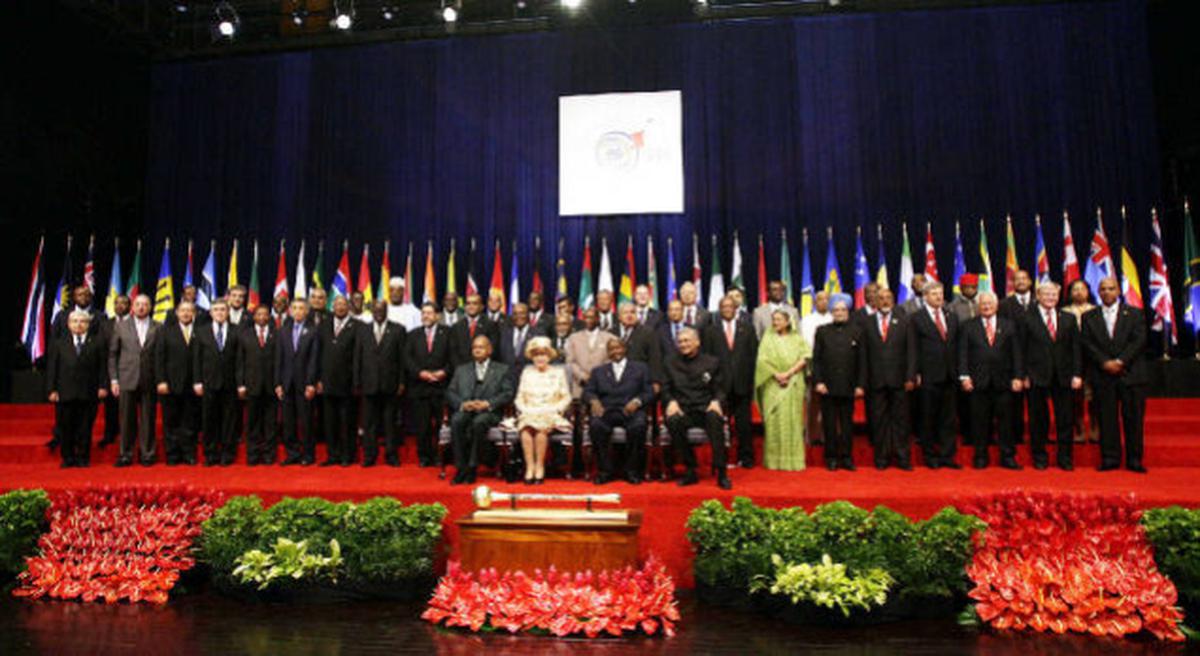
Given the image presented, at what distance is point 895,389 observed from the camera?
603 cm

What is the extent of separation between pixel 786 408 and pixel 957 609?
2.20 meters

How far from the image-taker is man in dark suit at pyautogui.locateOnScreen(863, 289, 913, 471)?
6.00 m

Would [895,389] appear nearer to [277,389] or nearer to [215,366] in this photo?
[277,389]

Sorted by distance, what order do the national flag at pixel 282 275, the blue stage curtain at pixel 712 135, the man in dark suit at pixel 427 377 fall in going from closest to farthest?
1. the man in dark suit at pixel 427 377
2. the national flag at pixel 282 275
3. the blue stage curtain at pixel 712 135

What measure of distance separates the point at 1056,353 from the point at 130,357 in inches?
291

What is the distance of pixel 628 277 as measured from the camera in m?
10.0

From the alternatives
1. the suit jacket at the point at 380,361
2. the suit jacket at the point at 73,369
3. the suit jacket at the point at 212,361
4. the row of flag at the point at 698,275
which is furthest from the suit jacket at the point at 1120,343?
the suit jacket at the point at 73,369

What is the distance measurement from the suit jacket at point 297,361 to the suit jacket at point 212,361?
42cm

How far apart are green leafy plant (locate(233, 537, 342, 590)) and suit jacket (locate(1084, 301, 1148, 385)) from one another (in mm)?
5370

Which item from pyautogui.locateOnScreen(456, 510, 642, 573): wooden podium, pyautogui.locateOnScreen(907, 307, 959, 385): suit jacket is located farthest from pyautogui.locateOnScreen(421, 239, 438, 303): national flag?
pyautogui.locateOnScreen(456, 510, 642, 573): wooden podium

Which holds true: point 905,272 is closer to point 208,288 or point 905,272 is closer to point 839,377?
point 839,377

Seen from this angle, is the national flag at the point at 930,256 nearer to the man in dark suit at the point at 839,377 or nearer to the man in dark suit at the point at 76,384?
the man in dark suit at the point at 839,377

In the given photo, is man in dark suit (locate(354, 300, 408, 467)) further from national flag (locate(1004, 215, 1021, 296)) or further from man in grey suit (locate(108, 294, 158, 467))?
national flag (locate(1004, 215, 1021, 296))

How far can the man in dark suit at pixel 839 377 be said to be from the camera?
19.8 ft
